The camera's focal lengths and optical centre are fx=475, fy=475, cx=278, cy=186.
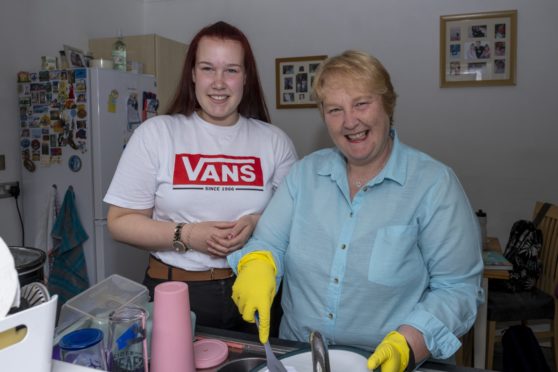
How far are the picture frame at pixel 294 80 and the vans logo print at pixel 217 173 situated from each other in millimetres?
2126

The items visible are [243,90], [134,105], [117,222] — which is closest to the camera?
[117,222]

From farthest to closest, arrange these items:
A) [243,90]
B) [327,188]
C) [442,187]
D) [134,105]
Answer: [134,105] < [243,90] < [327,188] < [442,187]

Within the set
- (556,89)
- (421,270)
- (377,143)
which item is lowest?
(421,270)

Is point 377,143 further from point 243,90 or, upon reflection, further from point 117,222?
point 117,222

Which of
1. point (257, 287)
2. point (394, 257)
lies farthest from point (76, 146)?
point (394, 257)

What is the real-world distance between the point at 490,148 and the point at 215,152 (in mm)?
2319

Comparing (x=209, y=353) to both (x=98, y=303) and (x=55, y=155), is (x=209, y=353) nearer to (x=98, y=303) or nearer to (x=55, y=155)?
(x=98, y=303)

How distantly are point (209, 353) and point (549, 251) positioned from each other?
2.41m

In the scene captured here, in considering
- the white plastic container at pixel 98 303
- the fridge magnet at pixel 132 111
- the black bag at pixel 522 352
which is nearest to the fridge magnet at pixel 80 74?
the fridge magnet at pixel 132 111

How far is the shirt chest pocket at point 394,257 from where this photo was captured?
1004 millimetres

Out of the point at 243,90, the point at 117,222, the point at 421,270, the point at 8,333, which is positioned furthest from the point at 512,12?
the point at 8,333

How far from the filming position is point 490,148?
307 centimetres

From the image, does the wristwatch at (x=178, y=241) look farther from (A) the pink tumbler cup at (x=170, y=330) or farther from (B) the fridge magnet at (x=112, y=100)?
(B) the fridge magnet at (x=112, y=100)

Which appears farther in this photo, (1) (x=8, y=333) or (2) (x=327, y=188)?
(2) (x=327, y=188)
